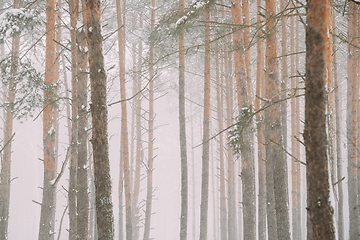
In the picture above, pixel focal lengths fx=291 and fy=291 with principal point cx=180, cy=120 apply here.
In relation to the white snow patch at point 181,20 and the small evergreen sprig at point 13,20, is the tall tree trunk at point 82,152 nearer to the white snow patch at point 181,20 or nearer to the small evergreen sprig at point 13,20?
the small evergreen sprig at point 13,20

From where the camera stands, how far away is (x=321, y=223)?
9.02ft

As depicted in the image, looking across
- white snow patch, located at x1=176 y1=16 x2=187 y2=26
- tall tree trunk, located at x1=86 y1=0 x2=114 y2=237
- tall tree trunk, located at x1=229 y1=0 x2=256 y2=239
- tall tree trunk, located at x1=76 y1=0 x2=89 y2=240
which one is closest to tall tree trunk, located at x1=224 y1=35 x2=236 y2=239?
tall tree trunk, located at x1=229 y1=0 x2=256 y2=239

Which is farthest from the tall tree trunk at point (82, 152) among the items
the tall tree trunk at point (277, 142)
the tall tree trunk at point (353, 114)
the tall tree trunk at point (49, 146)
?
the tall tree trunk at point (353, 114)

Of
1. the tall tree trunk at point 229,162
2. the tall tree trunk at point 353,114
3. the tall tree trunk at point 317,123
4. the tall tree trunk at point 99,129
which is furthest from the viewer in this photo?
the tall tree trunk at point 229,162

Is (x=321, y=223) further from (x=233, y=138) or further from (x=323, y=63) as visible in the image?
(x=233, y=138)

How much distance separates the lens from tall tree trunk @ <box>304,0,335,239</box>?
276 cm

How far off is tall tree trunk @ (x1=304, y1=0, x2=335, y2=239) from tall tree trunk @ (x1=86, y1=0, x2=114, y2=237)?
271 cm

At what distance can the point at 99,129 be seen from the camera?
14.1 ft

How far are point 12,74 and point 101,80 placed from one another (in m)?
5.56

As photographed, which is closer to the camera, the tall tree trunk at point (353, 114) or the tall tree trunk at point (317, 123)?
the tall tree trunk at point (317, 123)

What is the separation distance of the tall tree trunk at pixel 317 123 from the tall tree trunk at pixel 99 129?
8.89ft

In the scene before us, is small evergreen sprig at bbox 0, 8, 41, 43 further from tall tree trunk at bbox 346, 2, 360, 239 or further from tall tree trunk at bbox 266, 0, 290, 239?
tall tree trunk at bbox 346, 2, 360, 239

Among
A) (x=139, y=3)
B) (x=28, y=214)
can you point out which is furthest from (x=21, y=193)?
(x=139, y=3)

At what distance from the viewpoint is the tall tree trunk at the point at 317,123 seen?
2.76 m
